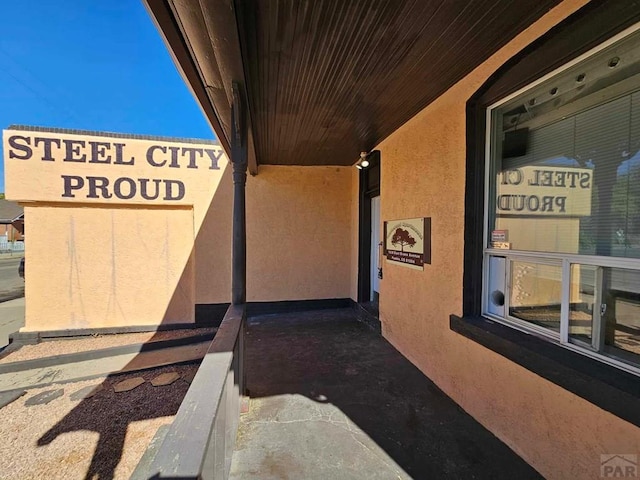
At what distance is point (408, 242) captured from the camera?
349cm

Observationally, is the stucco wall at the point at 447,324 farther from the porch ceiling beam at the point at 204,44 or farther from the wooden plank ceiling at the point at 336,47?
the porch ceiling beam at the point at 204,44

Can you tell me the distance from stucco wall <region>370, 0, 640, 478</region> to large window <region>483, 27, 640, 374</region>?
29cm

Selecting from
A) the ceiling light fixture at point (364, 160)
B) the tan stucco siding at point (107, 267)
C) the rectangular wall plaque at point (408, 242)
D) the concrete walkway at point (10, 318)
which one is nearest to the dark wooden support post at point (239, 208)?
the rectangular wall plaque at point (408, 242)

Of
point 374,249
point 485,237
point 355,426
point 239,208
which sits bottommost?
point 355,426

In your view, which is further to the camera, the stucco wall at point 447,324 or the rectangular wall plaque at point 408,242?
the rectangular wall plaque at point 408,242

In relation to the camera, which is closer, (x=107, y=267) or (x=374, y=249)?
(x=374, y=249)

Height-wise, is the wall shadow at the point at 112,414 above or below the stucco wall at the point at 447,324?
below

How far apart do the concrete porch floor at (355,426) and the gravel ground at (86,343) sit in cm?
265

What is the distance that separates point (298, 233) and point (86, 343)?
4.23 metres

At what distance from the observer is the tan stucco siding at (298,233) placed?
579cm

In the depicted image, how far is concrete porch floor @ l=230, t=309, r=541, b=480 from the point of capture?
6.20 feet

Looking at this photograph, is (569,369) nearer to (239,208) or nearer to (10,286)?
(239,208)

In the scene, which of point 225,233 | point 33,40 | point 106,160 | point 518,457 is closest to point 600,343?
point 518,457

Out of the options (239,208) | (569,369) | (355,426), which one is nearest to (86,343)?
(239,208)
